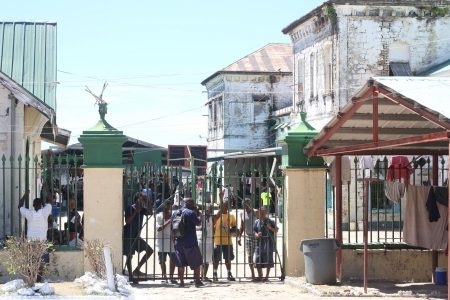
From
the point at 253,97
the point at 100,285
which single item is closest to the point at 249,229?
the point at 100,285

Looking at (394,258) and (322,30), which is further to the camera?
(322,30)

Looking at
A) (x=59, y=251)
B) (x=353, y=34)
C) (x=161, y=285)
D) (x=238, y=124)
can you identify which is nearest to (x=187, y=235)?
(x=161, y=285)

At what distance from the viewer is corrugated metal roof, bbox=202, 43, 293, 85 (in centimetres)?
5066

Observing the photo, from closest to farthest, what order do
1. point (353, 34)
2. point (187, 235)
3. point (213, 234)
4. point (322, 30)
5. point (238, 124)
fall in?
1. point (187, 235)
2. point (213, 234)
3. point (353, 34)
4. point (322, 30)
5. point (238, 124)

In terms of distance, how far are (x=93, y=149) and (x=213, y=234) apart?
2.68m

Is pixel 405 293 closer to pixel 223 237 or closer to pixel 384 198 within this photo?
pixel 223 237

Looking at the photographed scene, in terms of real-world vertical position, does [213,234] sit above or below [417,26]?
below

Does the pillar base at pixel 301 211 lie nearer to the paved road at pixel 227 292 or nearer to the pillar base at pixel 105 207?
the paved road at pixel 227 292

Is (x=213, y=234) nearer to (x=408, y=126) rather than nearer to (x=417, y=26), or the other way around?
(x=408, y=126)

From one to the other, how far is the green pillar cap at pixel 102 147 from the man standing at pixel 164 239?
130cm

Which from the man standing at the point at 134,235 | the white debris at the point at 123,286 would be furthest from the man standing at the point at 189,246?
the white debris at the point at 123,286

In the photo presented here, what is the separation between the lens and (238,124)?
169ft

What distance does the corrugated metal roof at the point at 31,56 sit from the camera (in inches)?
889

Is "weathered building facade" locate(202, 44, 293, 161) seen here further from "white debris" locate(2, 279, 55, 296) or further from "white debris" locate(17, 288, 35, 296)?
"white debris" locate(17, 288, 35, 296)
